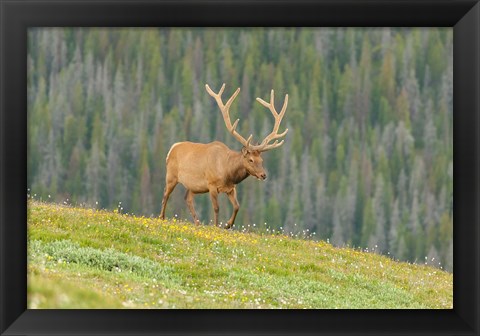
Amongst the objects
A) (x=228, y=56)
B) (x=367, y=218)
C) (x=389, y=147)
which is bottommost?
(x=367, y=218)

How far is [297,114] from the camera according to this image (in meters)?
56.4

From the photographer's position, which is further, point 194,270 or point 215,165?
point 215,165

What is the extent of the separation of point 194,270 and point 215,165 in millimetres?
5435

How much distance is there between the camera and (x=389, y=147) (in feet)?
173

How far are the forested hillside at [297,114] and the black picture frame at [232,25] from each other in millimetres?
21173

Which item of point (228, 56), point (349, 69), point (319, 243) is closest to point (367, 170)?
point (349, 69)

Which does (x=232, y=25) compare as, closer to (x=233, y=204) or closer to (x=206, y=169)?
(x=233, y=204)

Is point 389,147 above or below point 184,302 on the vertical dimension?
above

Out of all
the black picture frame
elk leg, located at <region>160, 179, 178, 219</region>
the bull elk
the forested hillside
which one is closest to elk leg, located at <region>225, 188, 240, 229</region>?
the bull elk

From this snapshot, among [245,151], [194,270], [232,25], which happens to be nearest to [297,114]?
[245,151]

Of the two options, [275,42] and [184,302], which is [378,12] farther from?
[275,42]

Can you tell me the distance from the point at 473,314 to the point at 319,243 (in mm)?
6803

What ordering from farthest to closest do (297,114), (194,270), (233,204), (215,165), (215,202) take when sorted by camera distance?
(297,114)
(215,165)
(215,202)
(233,204)
(194,270)

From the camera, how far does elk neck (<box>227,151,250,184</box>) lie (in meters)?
20.3
